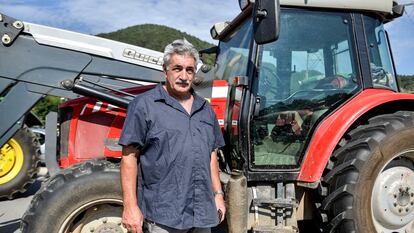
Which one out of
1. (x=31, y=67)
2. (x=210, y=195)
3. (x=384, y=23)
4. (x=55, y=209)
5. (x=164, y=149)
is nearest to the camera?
(x=164, y=149)

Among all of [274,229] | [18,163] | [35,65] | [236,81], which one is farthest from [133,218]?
[18,163]

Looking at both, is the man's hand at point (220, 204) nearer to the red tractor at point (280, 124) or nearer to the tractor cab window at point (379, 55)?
the red tractor at point (280, 124)

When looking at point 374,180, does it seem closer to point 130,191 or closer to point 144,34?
point 130,191

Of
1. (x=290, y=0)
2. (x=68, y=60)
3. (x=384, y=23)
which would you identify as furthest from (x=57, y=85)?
(x=384, y=23)

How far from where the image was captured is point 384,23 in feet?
12.6

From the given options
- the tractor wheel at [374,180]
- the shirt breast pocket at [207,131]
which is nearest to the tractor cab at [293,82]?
the tractor wheel at [374,180]

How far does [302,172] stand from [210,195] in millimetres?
1144

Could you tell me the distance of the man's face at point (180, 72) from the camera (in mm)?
2391

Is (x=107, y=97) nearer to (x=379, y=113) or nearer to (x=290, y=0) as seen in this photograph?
(x=290, y=0)

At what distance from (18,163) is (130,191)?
4.85 meters

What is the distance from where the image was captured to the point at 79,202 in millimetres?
3125

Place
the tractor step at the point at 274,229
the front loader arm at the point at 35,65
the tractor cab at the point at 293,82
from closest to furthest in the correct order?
the tractor step at the point at 274,229
the tractor cab at the point at 293,82
the front loader arm at the point at 35,65

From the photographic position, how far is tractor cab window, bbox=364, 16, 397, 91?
3.63 m

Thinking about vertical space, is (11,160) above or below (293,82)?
above
